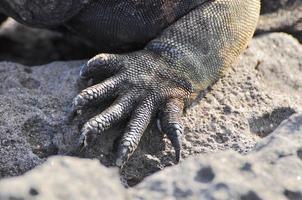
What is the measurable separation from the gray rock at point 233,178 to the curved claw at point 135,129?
46cm

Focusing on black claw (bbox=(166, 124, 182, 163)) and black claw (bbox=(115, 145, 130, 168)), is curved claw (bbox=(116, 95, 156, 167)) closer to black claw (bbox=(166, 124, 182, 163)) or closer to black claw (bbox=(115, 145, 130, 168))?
black claw (bbox=(115, 145, 130, 168))

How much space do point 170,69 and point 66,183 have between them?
1.04 metres

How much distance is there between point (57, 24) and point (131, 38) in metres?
0.37

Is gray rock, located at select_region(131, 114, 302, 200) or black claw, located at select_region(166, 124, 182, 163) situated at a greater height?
gray rock, located at select_region(131, 114, 302, 200)

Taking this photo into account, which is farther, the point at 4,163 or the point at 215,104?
the point at 215,104

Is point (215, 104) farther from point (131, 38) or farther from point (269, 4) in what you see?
point (269, 4)

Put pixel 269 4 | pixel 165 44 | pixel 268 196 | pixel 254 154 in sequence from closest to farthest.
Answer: pixel 268 196, pixel 254 154, pixel 165 44, pixel 269 4

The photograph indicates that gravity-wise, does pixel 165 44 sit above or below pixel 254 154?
below

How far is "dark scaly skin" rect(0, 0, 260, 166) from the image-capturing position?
8.34ft

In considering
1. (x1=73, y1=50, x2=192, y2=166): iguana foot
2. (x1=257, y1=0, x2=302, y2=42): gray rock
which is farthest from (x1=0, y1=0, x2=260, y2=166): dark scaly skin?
(x1=257, y1=0, x2=302, y2=42): gray rock

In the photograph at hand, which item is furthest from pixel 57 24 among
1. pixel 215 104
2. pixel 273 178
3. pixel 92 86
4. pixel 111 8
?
pixel 273 178

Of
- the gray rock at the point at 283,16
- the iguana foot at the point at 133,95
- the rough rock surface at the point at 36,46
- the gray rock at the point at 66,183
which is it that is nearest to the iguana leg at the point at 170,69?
the iguana foot at the point at 133,95

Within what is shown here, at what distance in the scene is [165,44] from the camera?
2770mm

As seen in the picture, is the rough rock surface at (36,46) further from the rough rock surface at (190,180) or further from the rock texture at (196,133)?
the rough rock surface at (190,180)
